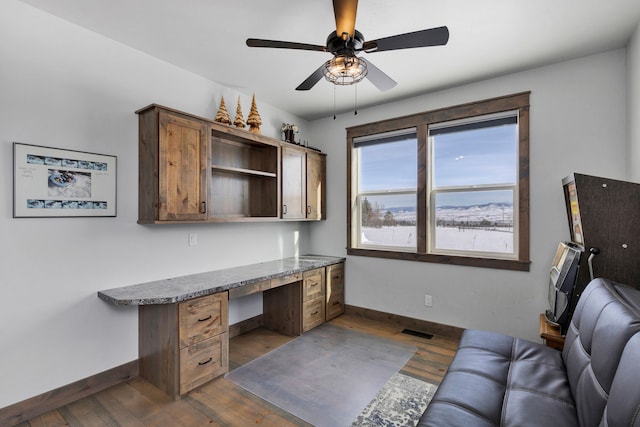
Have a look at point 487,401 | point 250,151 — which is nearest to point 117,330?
point 250,151

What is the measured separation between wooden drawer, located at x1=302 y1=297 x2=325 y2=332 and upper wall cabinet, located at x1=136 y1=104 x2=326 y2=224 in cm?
102

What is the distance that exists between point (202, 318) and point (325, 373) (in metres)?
1.12

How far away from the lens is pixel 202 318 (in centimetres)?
242

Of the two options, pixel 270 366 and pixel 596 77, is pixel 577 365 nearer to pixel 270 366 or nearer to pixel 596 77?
pixel 270 366

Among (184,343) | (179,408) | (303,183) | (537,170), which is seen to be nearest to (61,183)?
(184,343)

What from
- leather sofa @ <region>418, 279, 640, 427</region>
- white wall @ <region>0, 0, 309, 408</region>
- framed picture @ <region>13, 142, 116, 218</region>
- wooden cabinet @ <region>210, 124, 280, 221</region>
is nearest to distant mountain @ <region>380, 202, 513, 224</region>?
leather sofa @ <region>418, 279, 640, 427</region>

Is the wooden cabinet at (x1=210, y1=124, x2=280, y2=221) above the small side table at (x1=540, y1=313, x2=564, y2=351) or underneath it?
above

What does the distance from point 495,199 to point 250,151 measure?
8.86ft

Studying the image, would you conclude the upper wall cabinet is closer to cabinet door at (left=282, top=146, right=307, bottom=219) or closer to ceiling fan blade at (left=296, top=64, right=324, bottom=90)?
cabinet door at (left=282, top=146, right=307, bottom=219)

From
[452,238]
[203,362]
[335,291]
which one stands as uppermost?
[452,238]

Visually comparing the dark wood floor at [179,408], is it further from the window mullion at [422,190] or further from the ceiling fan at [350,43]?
the ceiling fan at [350,43]

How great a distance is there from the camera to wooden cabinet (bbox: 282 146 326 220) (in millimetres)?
3650

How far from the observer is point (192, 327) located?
2359 millimetres

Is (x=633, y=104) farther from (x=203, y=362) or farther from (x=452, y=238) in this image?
(x=203, y=362)
